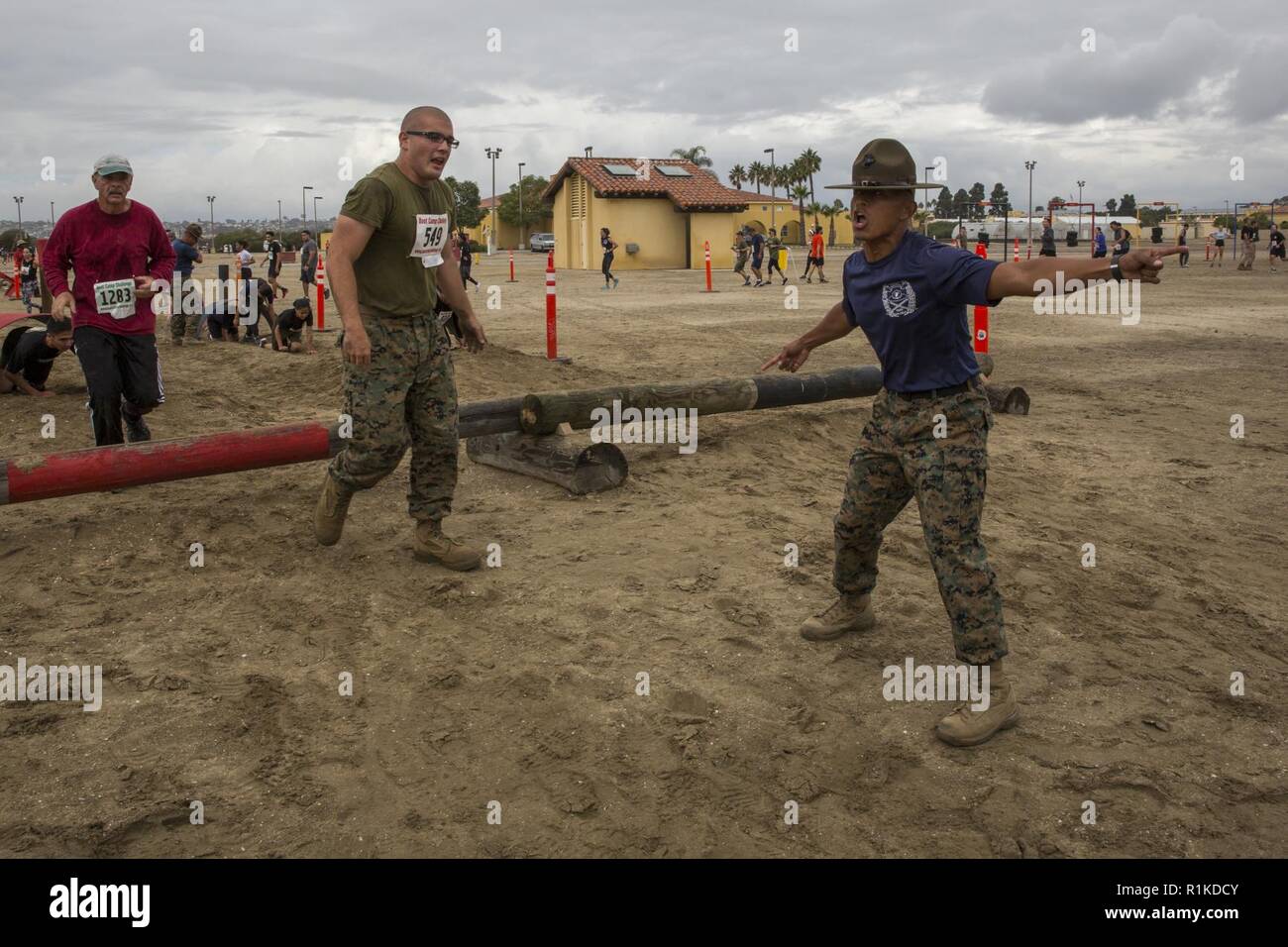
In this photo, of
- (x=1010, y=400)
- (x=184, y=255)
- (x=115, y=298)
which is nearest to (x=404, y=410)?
(x=115, y=298)

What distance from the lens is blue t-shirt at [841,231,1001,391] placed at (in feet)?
11.8

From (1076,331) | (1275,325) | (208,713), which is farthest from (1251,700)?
(1275,325)

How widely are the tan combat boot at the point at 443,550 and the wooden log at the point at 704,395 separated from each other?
1.59 meters

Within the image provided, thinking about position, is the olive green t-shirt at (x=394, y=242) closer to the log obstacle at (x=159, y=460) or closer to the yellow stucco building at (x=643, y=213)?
the log obstacle at (x=159, y=460)

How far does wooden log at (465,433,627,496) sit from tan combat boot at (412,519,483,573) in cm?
137

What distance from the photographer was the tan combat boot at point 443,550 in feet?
17.1

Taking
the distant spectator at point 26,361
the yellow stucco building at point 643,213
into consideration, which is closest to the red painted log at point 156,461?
the distant spectator at point 26,361

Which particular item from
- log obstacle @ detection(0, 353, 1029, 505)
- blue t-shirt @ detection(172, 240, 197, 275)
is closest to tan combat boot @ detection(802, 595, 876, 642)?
log obstacle @ detection(0, 353, 1029, 505)

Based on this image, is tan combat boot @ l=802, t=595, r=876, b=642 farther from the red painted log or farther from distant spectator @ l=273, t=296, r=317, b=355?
distant spectator @ l=273, t=296, r=317, b=355

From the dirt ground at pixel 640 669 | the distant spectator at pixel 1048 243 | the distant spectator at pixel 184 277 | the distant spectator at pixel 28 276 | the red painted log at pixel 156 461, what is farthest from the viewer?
the distant spectator at pixel 1048 243

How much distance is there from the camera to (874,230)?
3771mm

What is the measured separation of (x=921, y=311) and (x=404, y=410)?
7.84ft
